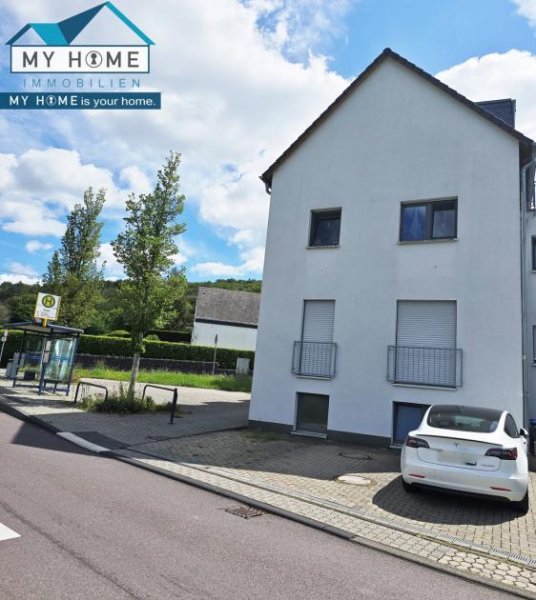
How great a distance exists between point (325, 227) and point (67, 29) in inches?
365

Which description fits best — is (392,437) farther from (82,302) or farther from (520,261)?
(82,302)

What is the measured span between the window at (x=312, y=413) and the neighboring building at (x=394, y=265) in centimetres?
3

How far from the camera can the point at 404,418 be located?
11.6 m

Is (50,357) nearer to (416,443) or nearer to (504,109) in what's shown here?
(416,443)

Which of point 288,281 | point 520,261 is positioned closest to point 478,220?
point 520,261

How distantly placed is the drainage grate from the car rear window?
314cm

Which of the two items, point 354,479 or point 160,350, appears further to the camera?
point 160,350

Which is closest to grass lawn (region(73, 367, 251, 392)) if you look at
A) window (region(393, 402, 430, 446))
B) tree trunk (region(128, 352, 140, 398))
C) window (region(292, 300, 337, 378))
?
tree trunk (region(128, 352, 140, 398))

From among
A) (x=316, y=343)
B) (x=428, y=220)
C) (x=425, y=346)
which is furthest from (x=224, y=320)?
(x=425, y=346)

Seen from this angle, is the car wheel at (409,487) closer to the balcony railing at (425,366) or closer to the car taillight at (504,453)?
the car taillight at (504,453)

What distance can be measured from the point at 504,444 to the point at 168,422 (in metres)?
9.41

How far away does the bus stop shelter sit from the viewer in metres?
17.6

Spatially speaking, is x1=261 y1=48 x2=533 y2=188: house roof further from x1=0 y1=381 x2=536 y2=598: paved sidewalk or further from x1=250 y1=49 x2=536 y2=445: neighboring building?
x1=0 y1=381 x2=536 y2=598: paved sidewalk

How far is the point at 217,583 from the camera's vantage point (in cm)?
381
